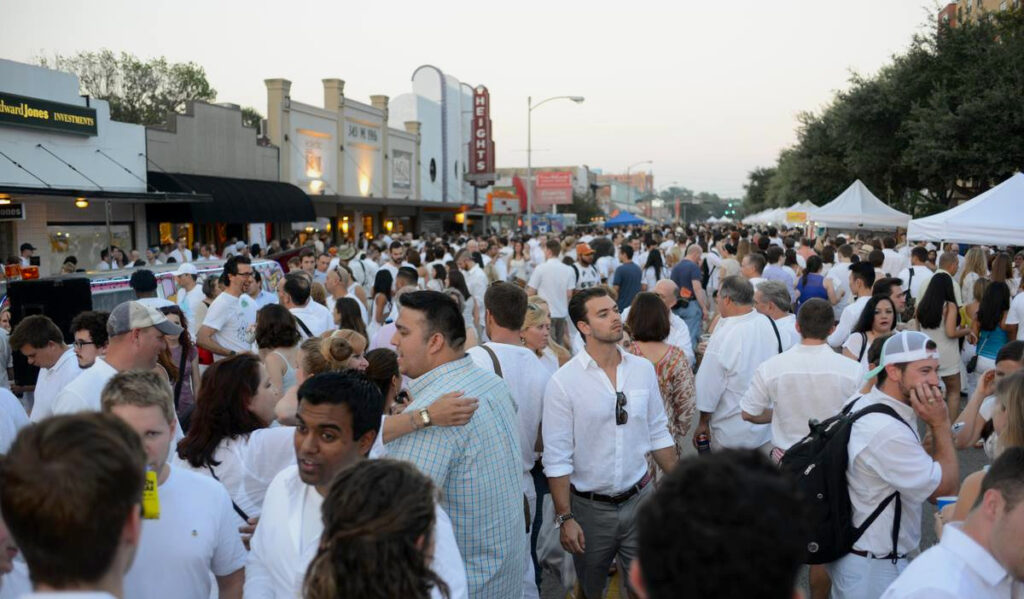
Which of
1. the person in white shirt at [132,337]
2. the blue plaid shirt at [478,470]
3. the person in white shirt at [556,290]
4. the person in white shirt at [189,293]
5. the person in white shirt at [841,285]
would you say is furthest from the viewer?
the person in white shirt at [556,290]

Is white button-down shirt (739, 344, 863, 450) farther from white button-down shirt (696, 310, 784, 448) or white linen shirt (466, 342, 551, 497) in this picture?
white linen shirt (466, 342, 551, 497)

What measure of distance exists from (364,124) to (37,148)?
19.2 m

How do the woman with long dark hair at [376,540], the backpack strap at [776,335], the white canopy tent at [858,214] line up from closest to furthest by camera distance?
the woman with long dark hair at [376,540] < the backpack strap at [776,335] < the white canopy tent at [858,214]

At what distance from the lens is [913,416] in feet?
13.0

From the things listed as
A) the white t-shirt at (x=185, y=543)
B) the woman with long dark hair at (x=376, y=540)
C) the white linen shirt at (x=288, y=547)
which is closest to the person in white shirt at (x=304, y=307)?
the white t-shirt at (x=185, y=543)

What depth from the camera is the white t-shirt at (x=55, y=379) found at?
5.64 meters

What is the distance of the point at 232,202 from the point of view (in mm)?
26281

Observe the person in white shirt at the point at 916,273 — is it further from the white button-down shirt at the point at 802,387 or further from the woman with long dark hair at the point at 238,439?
the woman with long dark hair at the point at 238,439

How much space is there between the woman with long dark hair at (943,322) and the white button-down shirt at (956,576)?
6.34 metres

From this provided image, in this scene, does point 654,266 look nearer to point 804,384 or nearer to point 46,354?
point 804,384

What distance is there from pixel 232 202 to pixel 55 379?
2159 cm

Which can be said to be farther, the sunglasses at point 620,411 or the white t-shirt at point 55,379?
the white t-shirt at point 55,379

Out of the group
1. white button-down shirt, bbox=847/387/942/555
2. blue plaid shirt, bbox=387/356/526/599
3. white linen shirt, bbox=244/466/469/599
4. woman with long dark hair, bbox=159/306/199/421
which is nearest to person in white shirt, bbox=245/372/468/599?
white linen shirt, bbox=244/466/469/599

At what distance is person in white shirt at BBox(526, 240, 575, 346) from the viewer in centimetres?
1250
